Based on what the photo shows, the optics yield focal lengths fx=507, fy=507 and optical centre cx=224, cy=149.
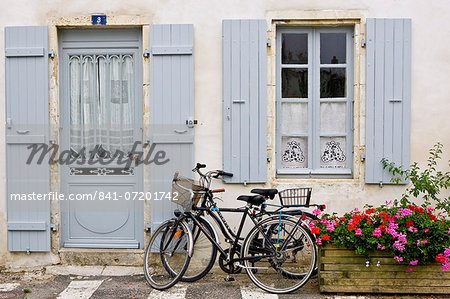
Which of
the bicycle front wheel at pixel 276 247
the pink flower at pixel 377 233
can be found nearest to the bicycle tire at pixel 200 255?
the bicycle front wheel at pixel 276 247

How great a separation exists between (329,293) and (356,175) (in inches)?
52.6

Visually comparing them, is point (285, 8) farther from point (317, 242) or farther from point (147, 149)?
point (317, 242)

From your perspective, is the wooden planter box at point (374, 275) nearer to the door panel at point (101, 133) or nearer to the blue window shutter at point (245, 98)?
the blue window shutter at point (245, 98)

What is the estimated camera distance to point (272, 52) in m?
5.37

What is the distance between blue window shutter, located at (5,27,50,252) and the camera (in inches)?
213

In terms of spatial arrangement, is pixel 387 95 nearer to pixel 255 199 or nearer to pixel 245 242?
pixel 255 199

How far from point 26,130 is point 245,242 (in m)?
2.65

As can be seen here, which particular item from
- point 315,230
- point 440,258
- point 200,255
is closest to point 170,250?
point 200,255

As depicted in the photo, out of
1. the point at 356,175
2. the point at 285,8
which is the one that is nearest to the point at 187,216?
the point at 356,175

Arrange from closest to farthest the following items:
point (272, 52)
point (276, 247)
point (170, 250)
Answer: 1. point (276, 247)
2. point (170, 250)
3. point (272, 52)

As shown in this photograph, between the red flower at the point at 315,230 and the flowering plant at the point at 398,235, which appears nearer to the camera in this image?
the flowering plant at the point at 398,235

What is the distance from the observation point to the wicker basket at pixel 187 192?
16.0ft

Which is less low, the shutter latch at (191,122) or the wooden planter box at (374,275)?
the shutter latch at (191,122)

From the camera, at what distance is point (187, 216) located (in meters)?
4.94
